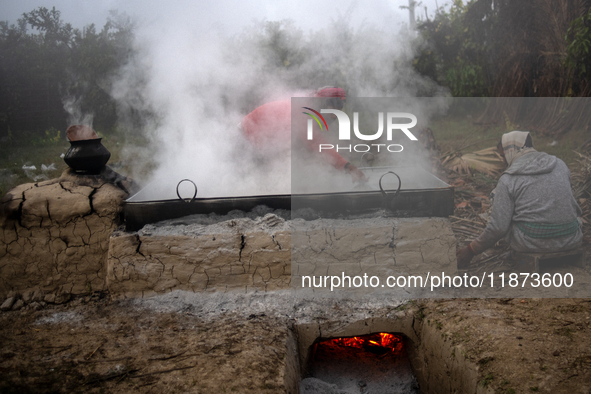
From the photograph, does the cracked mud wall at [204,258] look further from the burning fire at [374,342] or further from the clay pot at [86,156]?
the clay pot at [86,156]

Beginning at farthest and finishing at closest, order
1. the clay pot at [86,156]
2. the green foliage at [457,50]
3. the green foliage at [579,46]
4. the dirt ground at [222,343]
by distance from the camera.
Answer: the green foliage at [457,50] → the green foliage at [579,46] → the clay pot at [86,156] → the dirt ground at [222,343]

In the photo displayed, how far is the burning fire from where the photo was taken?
2912mm

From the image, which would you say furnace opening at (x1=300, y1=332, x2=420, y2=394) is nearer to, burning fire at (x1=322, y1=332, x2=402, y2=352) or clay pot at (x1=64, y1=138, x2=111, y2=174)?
burning fire at (x1=322, y1=332, x2=402, y2=352)

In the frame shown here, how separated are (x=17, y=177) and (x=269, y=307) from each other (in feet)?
14.0

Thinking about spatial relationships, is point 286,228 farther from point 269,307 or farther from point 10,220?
point 10,220

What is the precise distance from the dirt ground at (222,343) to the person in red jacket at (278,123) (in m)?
1.42

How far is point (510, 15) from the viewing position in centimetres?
673

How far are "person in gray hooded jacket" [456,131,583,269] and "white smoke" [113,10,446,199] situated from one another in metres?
1.53

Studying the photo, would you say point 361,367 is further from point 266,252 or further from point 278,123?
point 278,123

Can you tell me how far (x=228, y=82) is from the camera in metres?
4.13

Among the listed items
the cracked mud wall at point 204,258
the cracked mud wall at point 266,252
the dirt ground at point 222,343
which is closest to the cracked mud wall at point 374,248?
the cracked mud wall at point 266,252

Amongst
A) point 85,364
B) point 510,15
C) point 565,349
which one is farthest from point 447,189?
point 510,15

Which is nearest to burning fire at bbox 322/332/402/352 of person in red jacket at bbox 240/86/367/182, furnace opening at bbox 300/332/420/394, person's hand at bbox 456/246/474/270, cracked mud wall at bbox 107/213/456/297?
furnace opening at bbox 300/332/420/394

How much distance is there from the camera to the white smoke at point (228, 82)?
11.8 ft
